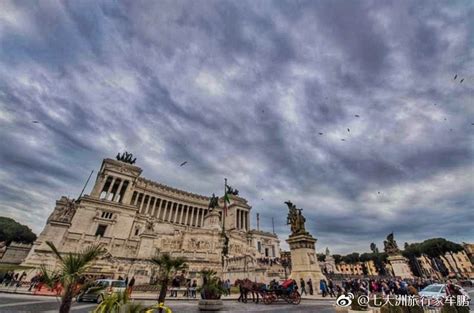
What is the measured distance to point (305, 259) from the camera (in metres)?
17.8

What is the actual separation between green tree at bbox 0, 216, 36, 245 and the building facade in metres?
25.8

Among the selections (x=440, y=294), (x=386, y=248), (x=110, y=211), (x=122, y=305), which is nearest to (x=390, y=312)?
(x=122, y=305)

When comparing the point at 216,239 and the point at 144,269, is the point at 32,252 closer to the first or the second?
the point at 144,269

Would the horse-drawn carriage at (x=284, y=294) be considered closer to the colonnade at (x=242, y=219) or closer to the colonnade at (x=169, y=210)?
the colonnade at (x=242, y=219)

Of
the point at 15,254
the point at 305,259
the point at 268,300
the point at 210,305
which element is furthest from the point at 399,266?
the point at 15,254

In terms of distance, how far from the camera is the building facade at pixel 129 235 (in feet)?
102

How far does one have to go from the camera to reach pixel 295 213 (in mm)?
20250

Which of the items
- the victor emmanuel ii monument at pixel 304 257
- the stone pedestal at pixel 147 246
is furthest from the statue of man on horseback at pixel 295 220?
the stone pedestal at pixel 147 246

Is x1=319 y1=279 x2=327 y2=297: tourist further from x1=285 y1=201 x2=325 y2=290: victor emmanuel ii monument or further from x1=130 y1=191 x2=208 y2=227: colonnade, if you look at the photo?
x1=130 y1=191 x2=208 y2=227: colonnade

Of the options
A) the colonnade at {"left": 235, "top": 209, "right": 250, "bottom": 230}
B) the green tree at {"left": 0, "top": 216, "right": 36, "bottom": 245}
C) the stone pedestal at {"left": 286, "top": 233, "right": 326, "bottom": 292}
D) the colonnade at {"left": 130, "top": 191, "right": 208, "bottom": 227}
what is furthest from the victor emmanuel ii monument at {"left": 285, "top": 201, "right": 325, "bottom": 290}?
the green tree at {"left": 0, "top": 216, "right": 36, "bottom": 245}

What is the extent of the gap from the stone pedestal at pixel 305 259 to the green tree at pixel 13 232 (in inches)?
2930

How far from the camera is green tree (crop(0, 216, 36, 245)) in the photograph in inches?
2216

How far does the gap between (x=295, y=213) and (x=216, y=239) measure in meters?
25.9

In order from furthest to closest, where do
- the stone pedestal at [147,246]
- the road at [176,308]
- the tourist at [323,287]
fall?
the stone pedestal at [147,246]
the tourist at [323,287]
the road at [176,308]
